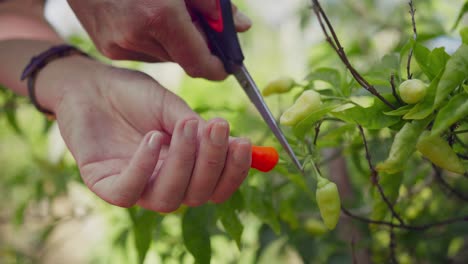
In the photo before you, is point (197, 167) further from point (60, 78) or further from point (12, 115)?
point (12, 115)

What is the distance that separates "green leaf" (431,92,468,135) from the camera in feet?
1.49

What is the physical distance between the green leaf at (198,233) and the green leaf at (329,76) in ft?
0.85

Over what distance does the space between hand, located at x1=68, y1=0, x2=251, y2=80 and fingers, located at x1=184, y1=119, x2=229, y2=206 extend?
164mm

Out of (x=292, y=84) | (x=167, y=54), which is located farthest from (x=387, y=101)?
(x=167, y=54)

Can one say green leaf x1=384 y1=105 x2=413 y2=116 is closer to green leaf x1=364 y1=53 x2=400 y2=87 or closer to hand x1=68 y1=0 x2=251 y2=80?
green leaf x1=364 y1=53 x2=400 y2=87

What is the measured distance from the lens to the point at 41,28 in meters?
1.08

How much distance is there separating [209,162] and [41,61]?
0.45 meters

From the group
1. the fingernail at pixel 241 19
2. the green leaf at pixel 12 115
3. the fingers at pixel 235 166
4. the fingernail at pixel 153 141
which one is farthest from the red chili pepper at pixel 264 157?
the green leaf at pixel 12 115

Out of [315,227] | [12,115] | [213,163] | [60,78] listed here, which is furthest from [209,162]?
[12,115]

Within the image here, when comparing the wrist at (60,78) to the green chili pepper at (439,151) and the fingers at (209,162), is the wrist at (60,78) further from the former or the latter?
the green chili pepper at (439,151)

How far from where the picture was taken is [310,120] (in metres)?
0.58

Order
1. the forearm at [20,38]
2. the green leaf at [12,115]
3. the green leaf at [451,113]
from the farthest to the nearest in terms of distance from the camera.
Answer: the green leaf at [12,115], the forearm at [20,38], the green leaf at [451,113]

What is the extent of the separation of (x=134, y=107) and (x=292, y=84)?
0.71 feet

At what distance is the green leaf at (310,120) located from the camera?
0.56 meters
